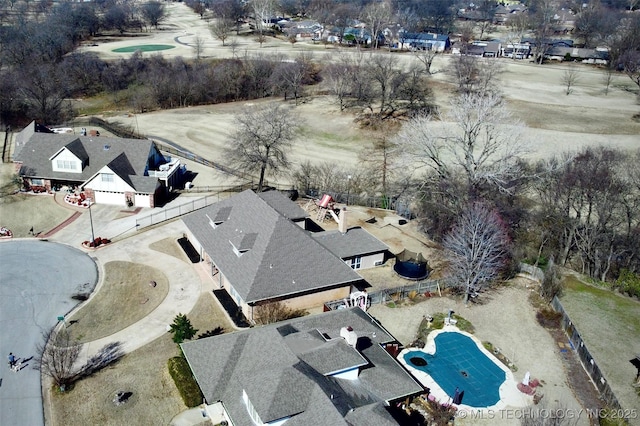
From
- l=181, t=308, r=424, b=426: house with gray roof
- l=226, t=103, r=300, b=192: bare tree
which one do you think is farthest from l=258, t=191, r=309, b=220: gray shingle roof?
l=181, t=308, r=424, b=426: house with gray roof

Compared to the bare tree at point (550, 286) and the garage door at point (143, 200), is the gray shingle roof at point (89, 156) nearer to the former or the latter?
the garage door at point (143, 200)

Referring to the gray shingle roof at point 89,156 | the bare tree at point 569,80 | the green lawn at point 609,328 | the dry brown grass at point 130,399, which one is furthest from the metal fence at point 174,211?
the bare tree at point 569,80

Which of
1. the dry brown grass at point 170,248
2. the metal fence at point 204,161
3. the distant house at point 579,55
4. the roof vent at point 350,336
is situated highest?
the distant house at point 579,55

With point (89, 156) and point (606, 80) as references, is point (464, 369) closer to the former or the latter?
point (89, 156)

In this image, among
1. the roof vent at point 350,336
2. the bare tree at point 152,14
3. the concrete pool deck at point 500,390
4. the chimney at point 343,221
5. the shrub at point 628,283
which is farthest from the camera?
the bare tree at point 152,14

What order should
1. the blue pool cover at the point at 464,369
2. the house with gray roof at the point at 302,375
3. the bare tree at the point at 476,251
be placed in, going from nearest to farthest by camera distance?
the house with gray roof at the point at 302,375 → the blue pool cover at the point at 464,369 → the bare tree at the point at 476,251

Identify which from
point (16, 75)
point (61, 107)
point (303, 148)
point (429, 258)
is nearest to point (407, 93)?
point (303, 148)
